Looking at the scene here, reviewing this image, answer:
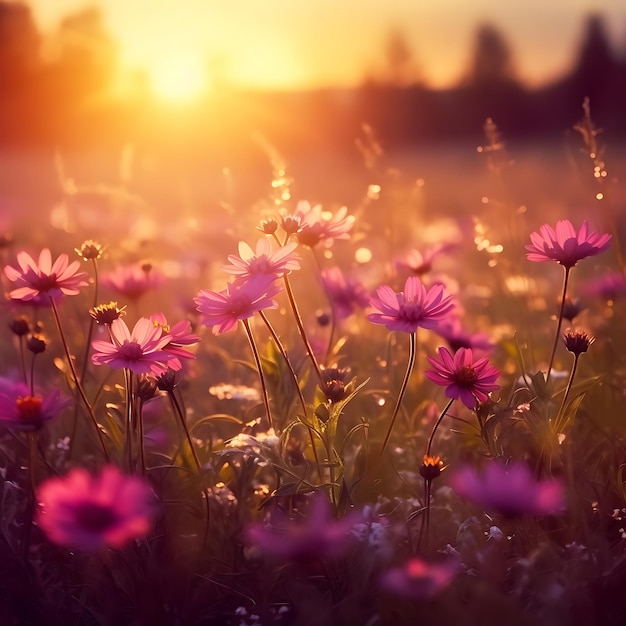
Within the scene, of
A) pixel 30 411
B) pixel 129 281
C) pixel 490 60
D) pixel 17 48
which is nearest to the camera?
pixel 30 411

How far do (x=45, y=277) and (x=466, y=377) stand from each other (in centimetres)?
93

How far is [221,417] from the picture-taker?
1722mm

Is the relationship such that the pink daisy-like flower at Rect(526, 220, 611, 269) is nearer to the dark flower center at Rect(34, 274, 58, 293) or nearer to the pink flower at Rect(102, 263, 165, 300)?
the dark flower center at Rect(34, 274, 58, 293)

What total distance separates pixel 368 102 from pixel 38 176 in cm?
2388

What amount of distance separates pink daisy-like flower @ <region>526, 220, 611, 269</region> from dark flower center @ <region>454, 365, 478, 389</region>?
283mm

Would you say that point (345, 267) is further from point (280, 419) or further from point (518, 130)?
point (518, 130)

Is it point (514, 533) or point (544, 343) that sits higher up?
point (544, 343)

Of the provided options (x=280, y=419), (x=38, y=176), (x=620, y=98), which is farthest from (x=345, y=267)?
(x=620, y=98)

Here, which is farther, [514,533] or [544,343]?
[544,343]

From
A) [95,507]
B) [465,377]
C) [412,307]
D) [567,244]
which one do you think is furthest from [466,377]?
[95,507]

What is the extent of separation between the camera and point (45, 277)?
66.7 inches

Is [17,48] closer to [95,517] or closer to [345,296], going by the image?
[345,296]

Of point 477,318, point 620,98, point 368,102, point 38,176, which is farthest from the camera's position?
point 368,102

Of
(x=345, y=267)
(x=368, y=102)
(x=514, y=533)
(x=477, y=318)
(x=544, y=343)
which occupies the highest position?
(x=368, y=102)
